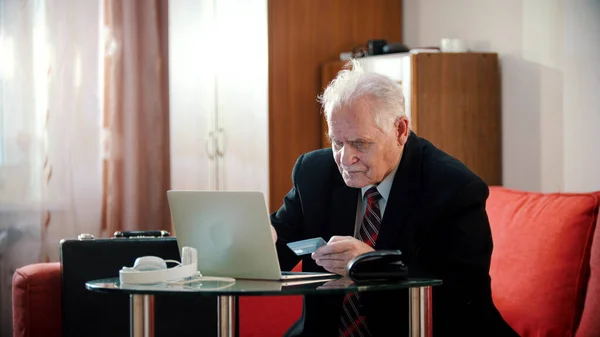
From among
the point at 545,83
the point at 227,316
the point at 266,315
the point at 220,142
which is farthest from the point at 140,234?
the point at 545,83

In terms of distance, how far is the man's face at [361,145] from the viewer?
2252mm

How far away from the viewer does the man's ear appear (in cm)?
233

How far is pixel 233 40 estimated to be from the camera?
4.41 m

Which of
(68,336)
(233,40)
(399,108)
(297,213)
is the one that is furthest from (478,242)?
(233,40)

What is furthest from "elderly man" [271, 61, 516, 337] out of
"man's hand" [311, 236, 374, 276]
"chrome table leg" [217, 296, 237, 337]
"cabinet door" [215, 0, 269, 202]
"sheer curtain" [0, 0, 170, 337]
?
"sheer curtain" [0, 0, 170, 337]

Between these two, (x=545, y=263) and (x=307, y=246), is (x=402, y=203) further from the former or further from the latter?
(x=545, y=263)

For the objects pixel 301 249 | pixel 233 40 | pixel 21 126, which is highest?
pixel 233 40

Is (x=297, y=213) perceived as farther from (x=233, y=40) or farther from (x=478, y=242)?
(x=233, y=40)

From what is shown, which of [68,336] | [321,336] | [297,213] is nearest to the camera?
[321,336]

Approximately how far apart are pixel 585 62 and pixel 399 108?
1525 mm

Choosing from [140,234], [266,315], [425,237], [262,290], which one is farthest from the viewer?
[266,315]

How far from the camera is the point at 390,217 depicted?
2.23 metres

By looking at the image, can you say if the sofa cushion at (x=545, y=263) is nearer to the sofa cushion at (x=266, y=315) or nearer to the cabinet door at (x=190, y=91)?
the sofa cushion at (x=266, y=315)

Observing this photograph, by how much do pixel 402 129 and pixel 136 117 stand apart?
2.37 m
